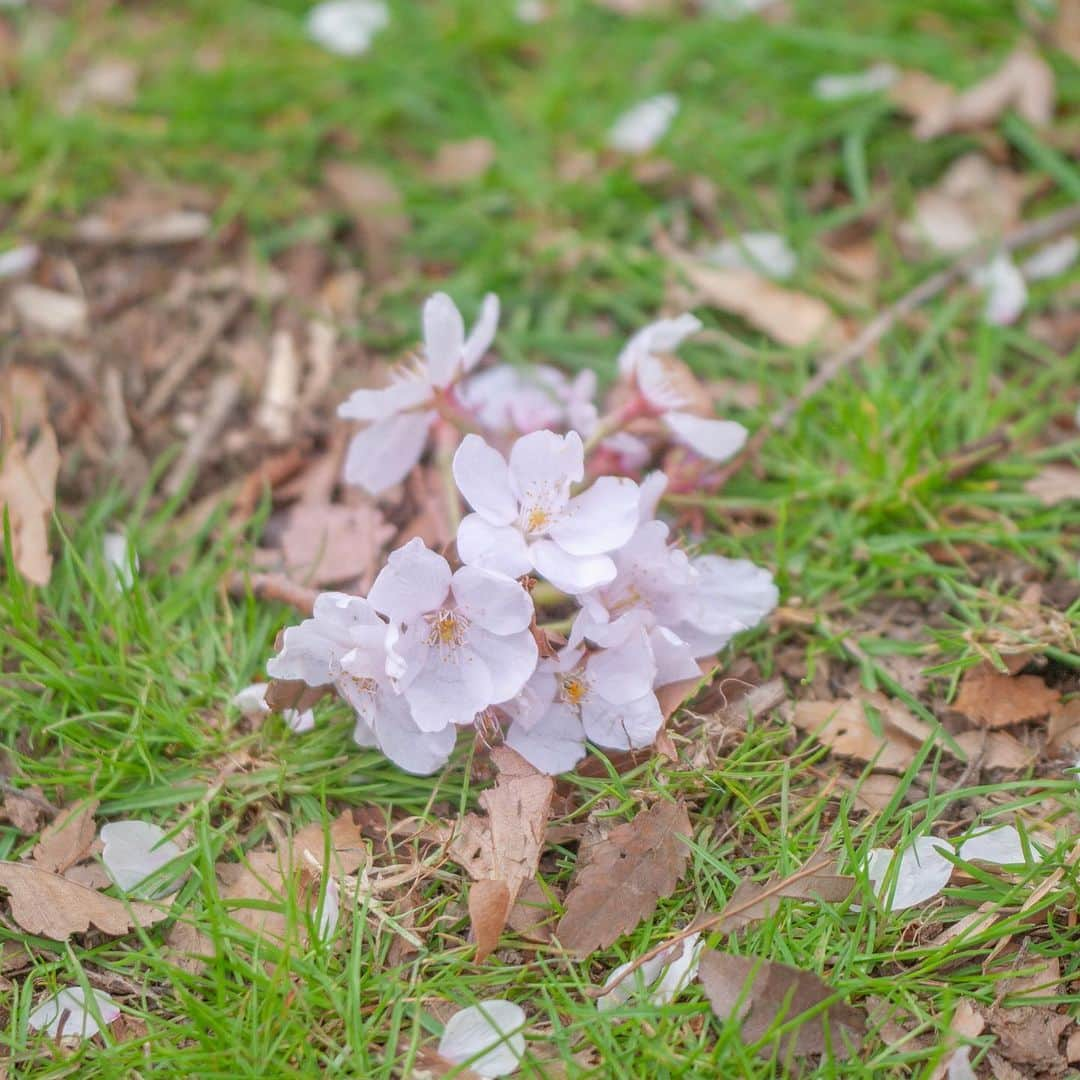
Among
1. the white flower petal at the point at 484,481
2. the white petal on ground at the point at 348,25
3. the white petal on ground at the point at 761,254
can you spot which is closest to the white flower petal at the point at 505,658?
the white flower petal at the point at 484,481

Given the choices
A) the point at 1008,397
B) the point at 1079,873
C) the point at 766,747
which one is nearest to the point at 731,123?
the point at 1008,397

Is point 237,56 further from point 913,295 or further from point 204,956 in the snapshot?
point 204,956

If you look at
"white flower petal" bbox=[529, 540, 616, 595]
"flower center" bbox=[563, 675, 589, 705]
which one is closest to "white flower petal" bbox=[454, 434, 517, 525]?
"white flower petal" bbox=[529, 540, 616, 595]

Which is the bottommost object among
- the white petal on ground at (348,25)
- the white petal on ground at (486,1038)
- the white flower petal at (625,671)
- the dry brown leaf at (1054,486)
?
the white petal on ground at (486,1038)

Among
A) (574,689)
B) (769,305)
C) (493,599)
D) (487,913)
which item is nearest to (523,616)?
(493,599)

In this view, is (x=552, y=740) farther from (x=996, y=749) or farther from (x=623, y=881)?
(x=996, y=749)

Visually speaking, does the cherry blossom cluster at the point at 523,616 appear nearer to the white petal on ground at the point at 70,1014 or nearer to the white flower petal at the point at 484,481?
the white flower petal at the point at 484,481
